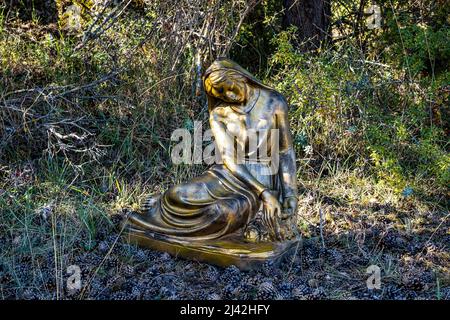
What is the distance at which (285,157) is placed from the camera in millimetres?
4242

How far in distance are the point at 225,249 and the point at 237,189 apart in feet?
1.27

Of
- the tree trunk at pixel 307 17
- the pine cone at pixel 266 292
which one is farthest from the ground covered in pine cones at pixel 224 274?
the tree trunk at pixel 307 17

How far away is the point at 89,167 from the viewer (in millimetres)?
5922

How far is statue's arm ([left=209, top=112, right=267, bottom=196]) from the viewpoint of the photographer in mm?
4121

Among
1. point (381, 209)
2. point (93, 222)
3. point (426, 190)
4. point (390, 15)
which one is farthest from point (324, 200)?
point (390, 15)

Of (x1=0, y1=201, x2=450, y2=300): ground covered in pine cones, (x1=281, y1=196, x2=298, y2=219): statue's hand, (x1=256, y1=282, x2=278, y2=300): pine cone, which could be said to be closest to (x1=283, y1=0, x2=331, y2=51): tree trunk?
(x1=0, y1=201, x2=450, y2=300): ground covered in pine cones

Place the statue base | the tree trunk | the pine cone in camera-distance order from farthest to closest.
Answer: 1. the tree trunk
2. the statue base
3. the pine cone

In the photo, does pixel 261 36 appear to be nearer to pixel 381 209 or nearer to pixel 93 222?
pixel 381 209

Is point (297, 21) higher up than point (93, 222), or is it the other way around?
point (297, 21)

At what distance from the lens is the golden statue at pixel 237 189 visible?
13.4 feet

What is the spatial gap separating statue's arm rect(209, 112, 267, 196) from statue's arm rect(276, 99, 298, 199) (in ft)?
0.60

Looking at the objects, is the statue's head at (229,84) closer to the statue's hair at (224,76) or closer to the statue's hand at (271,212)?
the statue's hair at (224,76)

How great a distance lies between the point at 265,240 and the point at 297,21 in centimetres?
351

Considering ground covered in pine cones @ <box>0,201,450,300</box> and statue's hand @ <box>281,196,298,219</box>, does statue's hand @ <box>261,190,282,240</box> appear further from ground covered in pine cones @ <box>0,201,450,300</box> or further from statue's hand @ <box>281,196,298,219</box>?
ground covered in pine cones @ <box>0,201,450,300</box>
